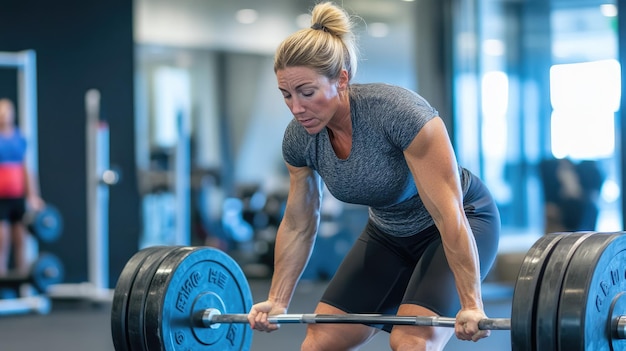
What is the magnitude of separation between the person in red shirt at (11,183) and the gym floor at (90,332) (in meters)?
0.49

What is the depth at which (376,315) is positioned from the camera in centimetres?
220

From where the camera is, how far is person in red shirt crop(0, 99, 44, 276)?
19.1 ft

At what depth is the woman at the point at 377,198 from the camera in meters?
2.06

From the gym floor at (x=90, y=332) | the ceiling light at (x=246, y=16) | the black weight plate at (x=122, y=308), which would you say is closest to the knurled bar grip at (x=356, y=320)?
the black weight plate at (x=122, y=308)

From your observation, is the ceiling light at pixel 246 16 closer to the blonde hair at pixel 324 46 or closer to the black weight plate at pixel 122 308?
the black weight plate at pixel 122 308

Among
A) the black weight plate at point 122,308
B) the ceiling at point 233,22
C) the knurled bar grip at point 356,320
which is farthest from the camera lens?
the ceiling at point 233,22

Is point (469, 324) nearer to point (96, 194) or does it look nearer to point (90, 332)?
point (90, 332)

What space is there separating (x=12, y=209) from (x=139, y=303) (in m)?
3.79

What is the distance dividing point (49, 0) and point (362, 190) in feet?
17.5

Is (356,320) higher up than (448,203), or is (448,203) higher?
(448,203)

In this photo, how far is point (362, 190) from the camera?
219 centimetres

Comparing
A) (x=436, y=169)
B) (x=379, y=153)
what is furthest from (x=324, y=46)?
(x=436, y=169)

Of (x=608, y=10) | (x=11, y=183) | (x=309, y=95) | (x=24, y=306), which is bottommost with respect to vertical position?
(x=24, y=306)

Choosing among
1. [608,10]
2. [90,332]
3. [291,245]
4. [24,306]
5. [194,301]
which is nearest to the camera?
[291,245]
